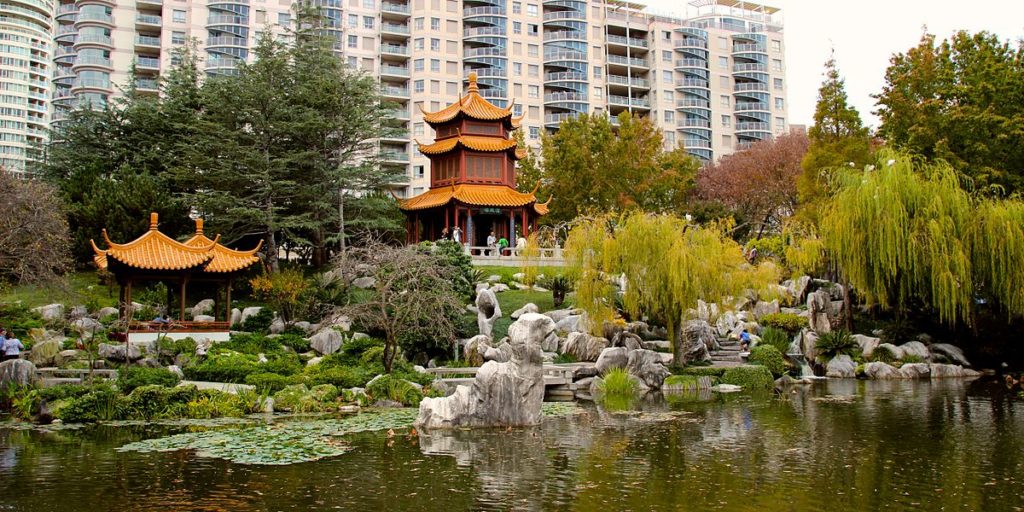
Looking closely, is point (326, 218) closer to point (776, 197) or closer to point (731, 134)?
point (776, 197)

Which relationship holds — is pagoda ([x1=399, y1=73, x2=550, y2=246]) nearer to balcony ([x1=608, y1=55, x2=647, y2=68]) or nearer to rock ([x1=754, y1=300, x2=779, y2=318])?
rock ([x1=754, y1=300, x2=779, y2=318])

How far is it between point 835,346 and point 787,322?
1.97m

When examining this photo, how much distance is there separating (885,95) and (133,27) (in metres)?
53.3

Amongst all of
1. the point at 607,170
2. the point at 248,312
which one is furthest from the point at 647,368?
the point at 607,170

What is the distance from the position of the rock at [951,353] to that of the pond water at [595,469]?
8912mm

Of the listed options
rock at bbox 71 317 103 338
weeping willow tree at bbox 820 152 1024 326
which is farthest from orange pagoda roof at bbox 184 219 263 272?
weeping willow tree at bbox 820 152 1024 326

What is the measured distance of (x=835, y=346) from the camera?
22797mm

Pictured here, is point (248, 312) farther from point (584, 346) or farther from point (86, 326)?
point (584, 346)

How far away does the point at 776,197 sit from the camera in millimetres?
42281

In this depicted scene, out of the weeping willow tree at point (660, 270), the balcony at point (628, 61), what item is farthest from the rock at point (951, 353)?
the balcony at point (628, 61)

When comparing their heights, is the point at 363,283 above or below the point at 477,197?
below

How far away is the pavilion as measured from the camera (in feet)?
68.7

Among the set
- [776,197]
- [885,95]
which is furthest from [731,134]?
[885,95]

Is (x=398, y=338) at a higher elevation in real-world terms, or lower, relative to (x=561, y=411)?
higher
